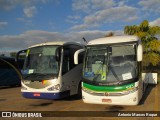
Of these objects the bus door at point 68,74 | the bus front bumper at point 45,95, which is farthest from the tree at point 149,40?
the bus front bumper at point 45,95

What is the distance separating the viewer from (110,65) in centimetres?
1066

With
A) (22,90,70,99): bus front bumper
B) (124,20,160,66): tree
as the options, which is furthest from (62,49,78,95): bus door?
(124,20,160,66): tree

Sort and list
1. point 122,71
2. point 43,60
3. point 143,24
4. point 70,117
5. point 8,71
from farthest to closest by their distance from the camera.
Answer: point 143,24, point 8,71, point 43,60, point 122,71, point 70,117

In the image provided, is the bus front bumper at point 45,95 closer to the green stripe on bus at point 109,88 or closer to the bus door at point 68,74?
the bus door at point 68,74

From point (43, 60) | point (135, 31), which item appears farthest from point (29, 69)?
point (135, 31)

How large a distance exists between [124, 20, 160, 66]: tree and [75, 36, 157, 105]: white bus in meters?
12.4

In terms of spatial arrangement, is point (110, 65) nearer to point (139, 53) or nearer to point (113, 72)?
point (113, 72)

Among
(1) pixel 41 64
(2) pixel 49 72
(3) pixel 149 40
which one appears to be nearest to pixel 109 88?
(2) pixel 49 72

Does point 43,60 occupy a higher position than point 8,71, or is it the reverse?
point 43,60

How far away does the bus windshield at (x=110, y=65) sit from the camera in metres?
10.3

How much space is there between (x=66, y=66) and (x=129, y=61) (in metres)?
3.06

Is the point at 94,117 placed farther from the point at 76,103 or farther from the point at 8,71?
the point at 8,71

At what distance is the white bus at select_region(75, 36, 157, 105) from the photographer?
1005 centimetres

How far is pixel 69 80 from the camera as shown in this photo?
12.3 meters
